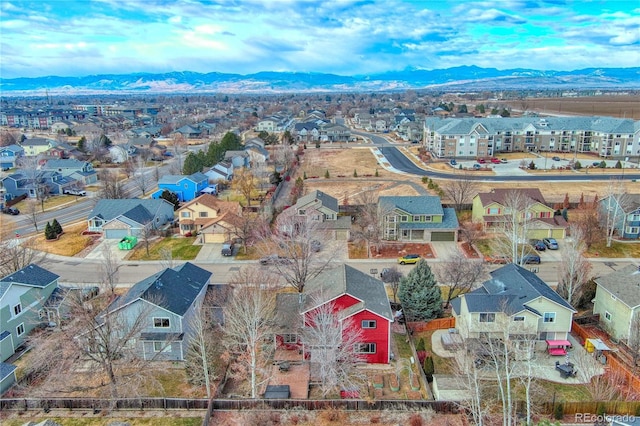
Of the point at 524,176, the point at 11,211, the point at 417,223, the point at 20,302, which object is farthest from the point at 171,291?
the point at 524,176

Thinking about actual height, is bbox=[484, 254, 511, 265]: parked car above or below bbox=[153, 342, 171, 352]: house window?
above

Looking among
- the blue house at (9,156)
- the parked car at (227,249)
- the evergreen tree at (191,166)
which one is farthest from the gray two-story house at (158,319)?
the blue house at (9,156)

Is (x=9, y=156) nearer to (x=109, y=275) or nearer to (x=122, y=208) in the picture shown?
(x=122, y=208)

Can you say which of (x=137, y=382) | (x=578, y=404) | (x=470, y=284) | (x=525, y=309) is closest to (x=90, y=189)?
(x=137, y=382)

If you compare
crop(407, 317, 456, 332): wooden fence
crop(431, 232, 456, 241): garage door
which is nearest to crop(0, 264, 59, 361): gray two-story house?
crop(407, 317, 456, 332): wooden fence

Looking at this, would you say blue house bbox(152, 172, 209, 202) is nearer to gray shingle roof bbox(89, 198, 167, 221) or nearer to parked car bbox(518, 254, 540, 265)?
gray shingle roof bbox(89, 198, 167, 221)
